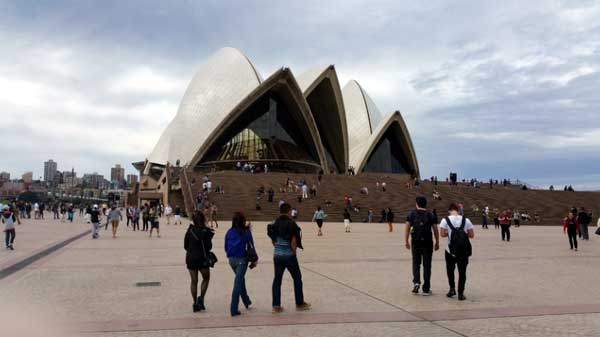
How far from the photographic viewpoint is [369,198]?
28.7 meters

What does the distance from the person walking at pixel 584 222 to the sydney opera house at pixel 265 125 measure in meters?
29.9

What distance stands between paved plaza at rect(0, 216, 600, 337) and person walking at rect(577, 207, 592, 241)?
5618 millimetres

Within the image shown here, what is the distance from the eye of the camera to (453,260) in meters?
5.96

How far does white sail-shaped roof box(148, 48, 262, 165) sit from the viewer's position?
4806 centimetres

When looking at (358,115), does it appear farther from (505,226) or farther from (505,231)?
(505,226)

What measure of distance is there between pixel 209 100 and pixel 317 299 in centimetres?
4483

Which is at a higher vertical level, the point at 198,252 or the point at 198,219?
the point at 198,219

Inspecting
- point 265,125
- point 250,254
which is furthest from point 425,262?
point 265,125

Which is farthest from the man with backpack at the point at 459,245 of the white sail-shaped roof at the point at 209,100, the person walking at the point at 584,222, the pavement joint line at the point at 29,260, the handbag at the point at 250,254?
the white sail-shaped roof at the point at 209,100

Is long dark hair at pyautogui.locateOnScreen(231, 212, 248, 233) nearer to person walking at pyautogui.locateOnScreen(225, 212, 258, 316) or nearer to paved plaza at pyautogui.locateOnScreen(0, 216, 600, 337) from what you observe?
person walking at pyautogui.locateOnScreen(225, 212, 258, 316)

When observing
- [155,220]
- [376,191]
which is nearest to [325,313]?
[155,220]

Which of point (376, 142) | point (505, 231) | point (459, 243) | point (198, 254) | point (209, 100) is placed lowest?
point (505, 231)

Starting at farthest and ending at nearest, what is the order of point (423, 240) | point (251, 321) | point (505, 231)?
point (505, 231), point (423, 240), point (251, 321)

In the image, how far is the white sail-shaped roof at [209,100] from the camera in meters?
48.1
